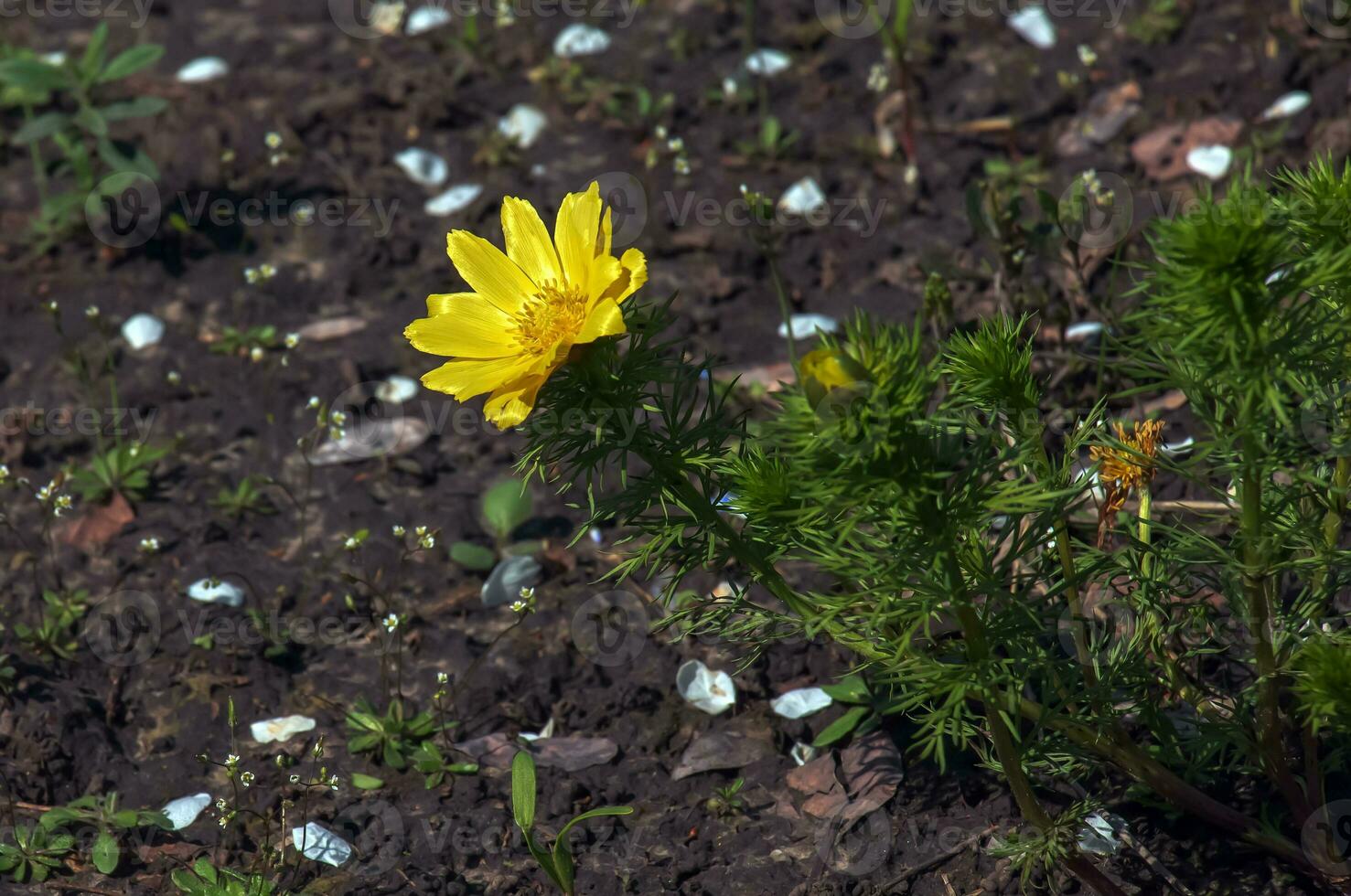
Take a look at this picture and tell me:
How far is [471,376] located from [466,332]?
0.39 feet

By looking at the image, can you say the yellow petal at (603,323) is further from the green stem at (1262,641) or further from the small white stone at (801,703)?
the small white stone at (801,703)

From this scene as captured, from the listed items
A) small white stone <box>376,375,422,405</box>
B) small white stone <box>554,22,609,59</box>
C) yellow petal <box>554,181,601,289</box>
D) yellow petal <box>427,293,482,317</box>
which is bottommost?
small white stone <box>376,375,422,405</box>

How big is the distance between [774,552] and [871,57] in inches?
99.9

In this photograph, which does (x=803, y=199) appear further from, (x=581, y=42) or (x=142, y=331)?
(x=142, y=331)

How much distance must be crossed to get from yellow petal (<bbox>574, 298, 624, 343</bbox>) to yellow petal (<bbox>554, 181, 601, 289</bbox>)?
5.2 inches

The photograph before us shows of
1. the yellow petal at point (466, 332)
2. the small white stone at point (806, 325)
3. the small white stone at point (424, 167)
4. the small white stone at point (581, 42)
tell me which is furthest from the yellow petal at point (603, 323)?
the small white stone at point (581, 42)

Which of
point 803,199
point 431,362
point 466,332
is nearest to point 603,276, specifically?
point 466,332

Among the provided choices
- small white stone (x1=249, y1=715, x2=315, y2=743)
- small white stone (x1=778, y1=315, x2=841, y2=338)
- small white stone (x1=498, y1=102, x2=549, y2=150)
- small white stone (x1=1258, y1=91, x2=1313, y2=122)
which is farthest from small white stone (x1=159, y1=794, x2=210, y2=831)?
small white stone (x1=1258, y1=91, x2=1313, y2=122)

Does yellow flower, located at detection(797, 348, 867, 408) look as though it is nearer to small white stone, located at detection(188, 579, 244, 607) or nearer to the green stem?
the green stem

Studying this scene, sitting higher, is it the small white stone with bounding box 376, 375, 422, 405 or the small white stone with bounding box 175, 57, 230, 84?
the small white stone with bounding box 175, 57, 230, 84

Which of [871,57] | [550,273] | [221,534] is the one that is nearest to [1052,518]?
[550,273]

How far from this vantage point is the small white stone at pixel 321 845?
2.14 m

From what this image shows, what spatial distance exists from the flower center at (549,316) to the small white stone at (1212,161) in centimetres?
207

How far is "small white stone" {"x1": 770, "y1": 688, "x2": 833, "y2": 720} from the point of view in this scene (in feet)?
7.79
